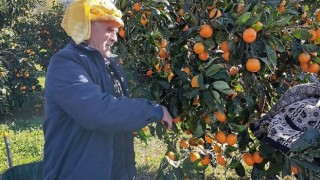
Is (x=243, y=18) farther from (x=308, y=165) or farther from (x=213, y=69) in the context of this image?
(x=308, y=165)

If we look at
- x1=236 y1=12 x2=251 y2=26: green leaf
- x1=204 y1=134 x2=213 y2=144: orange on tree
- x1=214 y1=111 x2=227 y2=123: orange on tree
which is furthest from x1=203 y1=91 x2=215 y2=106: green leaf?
x1=204 y1=134 x2=213 y2=144: orange on tree

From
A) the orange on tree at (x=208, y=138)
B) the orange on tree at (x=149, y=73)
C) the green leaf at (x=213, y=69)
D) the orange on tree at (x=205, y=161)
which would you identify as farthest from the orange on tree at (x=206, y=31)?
the orange on tree at (x=205, y=161)

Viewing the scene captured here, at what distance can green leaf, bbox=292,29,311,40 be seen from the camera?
1.87m

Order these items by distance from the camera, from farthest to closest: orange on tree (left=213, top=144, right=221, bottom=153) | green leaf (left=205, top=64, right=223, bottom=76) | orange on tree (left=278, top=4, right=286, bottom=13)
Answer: orange on tree (left=213, top=144, right=221, bottom=153) → orange on tree (left=278, top=4, right=286, bottom=13) → green leaf (left=205, top=64, right=223, bottom=76)

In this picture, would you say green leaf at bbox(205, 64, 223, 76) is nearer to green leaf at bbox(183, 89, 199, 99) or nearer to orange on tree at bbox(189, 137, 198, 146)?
green leaf at bbox(183, 89, 199, 99)

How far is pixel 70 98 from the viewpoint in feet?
5.87

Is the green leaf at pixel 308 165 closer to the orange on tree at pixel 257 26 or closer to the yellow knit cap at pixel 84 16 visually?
the orange on tree at pixel 257 26

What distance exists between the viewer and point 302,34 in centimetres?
189

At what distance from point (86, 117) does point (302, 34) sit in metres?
0.99

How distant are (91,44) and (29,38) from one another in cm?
642

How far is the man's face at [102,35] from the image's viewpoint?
198 centimetres

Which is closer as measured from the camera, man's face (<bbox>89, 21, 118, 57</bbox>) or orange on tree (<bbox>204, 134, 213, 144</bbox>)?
man's face (<bbox>89, 21, 118, 57</bbox>)

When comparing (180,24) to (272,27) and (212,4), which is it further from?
(272,27)

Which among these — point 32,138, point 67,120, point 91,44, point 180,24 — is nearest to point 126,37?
point 180,24
